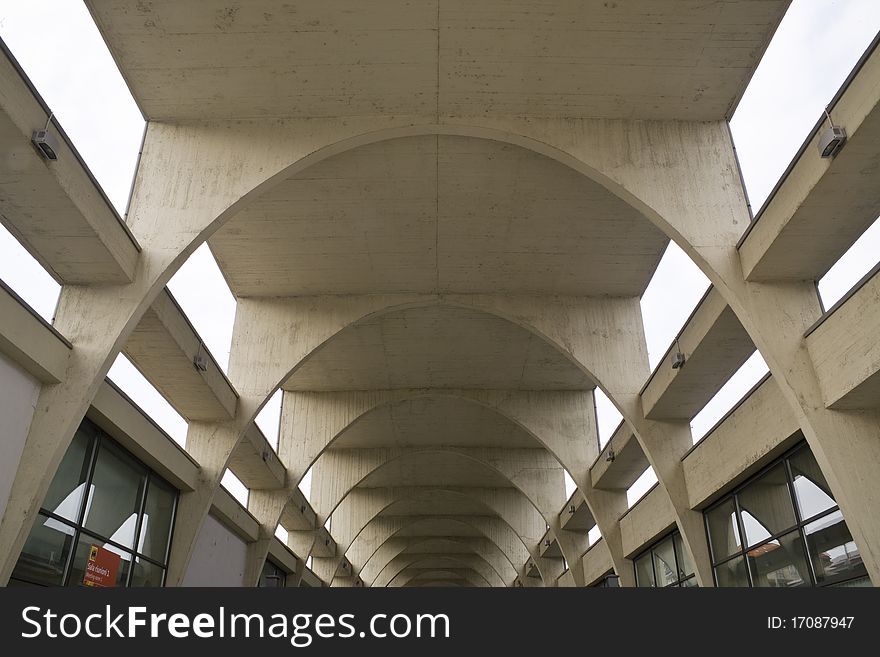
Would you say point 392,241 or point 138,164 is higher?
point 392,241

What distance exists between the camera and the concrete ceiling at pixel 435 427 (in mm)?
34594

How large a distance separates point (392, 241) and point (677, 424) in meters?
9.94

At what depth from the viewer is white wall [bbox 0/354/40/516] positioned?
40.6 ft

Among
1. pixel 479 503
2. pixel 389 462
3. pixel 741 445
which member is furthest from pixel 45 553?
pixel 479 503

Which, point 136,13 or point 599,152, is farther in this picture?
point 599,152

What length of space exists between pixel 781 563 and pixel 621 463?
33.3 feet

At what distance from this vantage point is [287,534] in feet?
124

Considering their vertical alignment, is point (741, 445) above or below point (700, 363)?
below

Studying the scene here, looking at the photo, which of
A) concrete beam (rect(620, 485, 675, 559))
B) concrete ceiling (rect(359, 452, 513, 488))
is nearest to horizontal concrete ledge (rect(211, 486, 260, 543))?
concrete ceiling (rect(359, 452, 513, 488))

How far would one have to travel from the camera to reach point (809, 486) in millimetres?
15234

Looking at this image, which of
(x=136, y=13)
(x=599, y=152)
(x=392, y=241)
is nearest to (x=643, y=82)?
(x=599, y=152)

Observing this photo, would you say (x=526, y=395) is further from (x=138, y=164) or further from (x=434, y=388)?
(x=138, y=164)

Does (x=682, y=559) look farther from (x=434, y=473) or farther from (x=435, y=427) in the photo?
(x=434, y=473)

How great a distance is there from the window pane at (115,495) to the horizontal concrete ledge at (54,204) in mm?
4826
